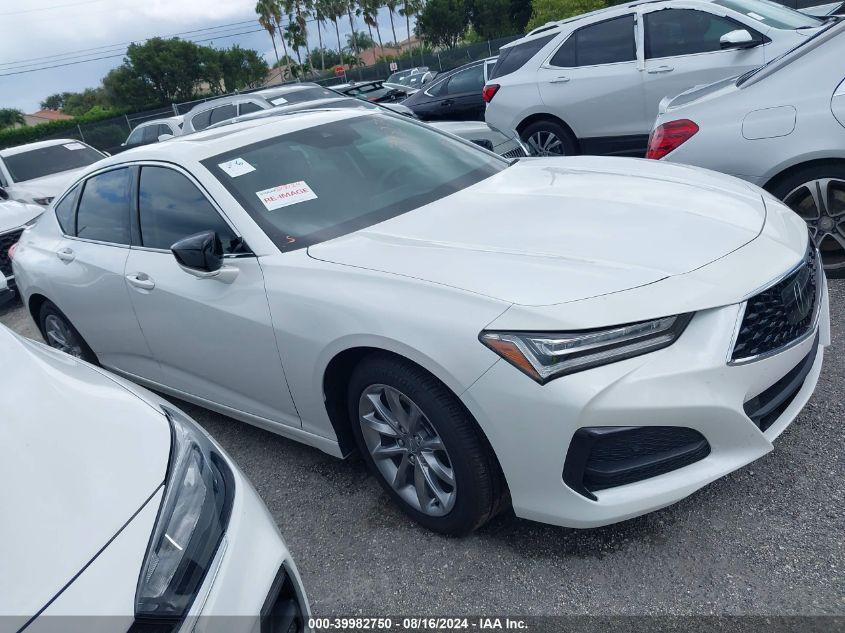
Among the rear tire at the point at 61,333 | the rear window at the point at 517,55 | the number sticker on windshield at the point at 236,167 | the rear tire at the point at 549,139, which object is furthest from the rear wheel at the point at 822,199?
the rear window at the point at 517,55

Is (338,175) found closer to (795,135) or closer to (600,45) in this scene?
(795,135)

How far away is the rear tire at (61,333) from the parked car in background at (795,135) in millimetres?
3856

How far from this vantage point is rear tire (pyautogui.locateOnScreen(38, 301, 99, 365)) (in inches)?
169

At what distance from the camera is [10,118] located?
217ft

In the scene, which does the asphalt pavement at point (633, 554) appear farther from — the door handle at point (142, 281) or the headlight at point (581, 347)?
the door handle at point (142, 281)

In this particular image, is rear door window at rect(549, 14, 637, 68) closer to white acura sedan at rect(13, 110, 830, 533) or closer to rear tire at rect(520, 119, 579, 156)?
rear tire at rect(520, 119, 579, 156)

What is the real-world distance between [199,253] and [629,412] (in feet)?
5.87

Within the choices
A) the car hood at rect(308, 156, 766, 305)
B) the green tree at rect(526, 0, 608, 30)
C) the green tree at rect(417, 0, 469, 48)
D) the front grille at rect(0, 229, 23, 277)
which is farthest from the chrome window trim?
the green tree at rect(417, 0, 469, 48)

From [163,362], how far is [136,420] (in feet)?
5.68

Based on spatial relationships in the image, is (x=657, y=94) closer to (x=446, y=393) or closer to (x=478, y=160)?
(x=478, y=160)

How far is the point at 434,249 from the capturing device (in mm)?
2586

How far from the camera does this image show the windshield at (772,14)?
19.9 feet

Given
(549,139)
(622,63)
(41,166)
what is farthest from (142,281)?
(41,166)

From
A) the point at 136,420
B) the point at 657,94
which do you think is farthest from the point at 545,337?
the point at 657,94
